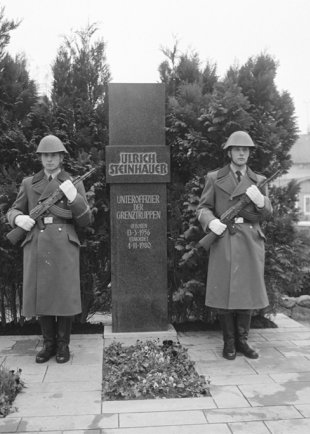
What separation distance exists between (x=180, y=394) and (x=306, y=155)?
46.3 m

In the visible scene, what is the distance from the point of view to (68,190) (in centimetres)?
458

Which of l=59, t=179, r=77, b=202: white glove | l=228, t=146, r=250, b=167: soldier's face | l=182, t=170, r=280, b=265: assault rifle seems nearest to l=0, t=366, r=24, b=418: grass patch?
l=59, t=179, r=77, b=202: white glove

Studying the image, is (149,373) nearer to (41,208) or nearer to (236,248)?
(236,248)

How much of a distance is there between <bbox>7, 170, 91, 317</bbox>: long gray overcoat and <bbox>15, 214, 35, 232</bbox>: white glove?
9 centimetres

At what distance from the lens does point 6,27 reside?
5.66 meters

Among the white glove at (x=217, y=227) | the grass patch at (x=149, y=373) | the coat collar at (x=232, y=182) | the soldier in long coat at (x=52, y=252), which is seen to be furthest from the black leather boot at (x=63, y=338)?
the coat collar at (x=232, y=182)

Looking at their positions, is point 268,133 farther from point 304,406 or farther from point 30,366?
point 30,366

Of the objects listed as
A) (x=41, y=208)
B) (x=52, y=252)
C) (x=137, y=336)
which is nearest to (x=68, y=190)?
(x=41, y=208)

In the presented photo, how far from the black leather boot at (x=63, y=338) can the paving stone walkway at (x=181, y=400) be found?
0.08 metres

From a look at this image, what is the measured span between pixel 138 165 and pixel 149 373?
2.22 metres

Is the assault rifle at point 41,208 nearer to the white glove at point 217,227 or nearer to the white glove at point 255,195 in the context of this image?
the white glove at point 217,227

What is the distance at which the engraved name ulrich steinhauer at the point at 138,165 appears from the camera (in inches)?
214

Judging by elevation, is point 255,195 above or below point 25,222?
above

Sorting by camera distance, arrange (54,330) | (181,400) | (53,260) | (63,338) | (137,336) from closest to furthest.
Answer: (181,400), (53,260), (63,338), (54,330), (137,336)
